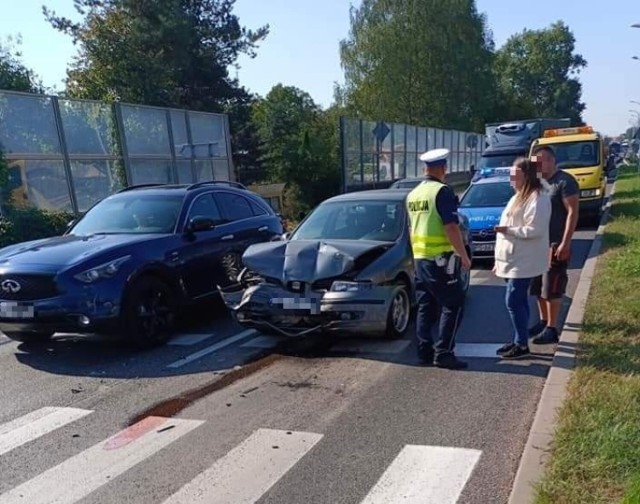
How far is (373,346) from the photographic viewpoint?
6.67m

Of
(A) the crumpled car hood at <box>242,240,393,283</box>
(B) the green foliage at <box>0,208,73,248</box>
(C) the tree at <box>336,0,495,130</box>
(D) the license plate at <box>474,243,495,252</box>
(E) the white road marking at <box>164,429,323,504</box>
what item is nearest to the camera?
(E) the white road marking at <box>164,429,323,504</box>

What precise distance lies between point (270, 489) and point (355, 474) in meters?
0.52

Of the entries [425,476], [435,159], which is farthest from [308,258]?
[425,476]

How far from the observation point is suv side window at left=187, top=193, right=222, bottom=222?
27.0 ft

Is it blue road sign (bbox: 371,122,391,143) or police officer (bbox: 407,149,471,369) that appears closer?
police officer (bbox: 407,149,471,369)

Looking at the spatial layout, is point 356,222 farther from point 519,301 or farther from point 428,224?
point 519,301

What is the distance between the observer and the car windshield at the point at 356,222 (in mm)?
7305

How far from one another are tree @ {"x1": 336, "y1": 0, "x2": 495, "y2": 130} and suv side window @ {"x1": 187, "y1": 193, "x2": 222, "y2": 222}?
4625 centimetres

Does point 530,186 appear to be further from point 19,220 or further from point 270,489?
point 19,220

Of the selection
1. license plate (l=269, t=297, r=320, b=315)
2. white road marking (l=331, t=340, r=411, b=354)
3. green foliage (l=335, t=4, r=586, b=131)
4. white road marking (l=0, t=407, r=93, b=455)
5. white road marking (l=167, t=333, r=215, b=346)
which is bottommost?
white road marking (l=167, t=333, r=215, b=346)

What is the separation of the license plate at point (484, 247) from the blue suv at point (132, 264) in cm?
404

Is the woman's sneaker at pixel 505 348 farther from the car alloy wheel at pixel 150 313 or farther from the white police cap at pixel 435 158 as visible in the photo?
the car alloy wheel at pixel 150 313

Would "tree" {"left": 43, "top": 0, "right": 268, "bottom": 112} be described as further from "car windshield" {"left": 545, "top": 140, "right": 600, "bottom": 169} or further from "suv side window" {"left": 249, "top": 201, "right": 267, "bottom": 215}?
"suv side window" {"left": 249, "top": 201, "right": 267, "bottom": 215}

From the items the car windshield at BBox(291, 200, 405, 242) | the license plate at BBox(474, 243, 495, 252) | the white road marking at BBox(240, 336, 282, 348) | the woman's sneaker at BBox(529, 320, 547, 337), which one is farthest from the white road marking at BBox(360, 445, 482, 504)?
the license plate at BBox(474, 243, 495, 252)
